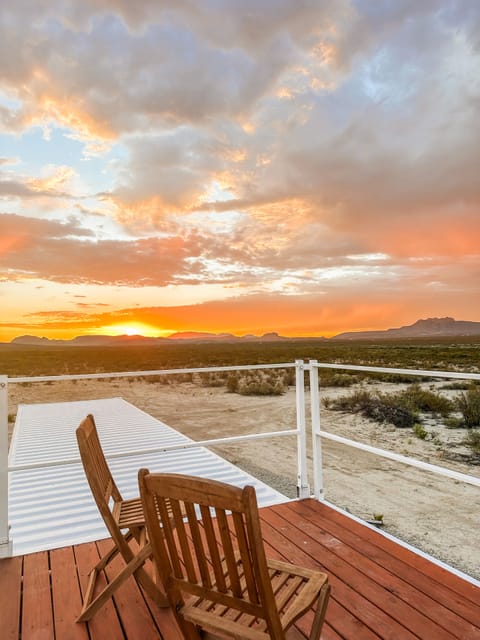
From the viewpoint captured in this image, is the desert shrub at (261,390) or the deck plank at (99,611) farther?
the desert shrub at (261,390)

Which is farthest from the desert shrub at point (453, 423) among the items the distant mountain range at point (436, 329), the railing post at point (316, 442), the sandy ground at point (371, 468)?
the distant mountain range at point (436, 329)

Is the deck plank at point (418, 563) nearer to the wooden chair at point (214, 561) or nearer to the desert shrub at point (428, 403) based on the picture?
the wooden chair at point (214, 561)

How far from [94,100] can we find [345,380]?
62.8ft

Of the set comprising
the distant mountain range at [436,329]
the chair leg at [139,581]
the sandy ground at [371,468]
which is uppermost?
the distant mountain range at [436,329]

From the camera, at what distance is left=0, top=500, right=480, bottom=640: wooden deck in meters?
1.92

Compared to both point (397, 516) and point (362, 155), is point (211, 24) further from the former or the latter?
point (397, 516)

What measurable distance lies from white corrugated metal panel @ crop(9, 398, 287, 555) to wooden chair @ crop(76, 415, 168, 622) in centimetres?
78

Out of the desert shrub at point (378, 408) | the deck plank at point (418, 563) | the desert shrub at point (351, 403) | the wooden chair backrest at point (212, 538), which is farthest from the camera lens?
the desert shrub at point (351, 403)

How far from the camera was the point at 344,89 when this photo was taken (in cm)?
885

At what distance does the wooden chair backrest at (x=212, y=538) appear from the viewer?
1145 mm

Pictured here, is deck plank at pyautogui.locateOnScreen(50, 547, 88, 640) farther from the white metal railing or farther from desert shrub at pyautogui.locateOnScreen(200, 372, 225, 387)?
desert shrub at pyautogui.locateOnScreen(200, 372, 225, 387)

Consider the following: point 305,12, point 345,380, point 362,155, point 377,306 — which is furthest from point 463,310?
point 305,12

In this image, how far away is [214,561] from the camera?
126 centimetres

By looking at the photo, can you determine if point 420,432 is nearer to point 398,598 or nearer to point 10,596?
point 398,598
